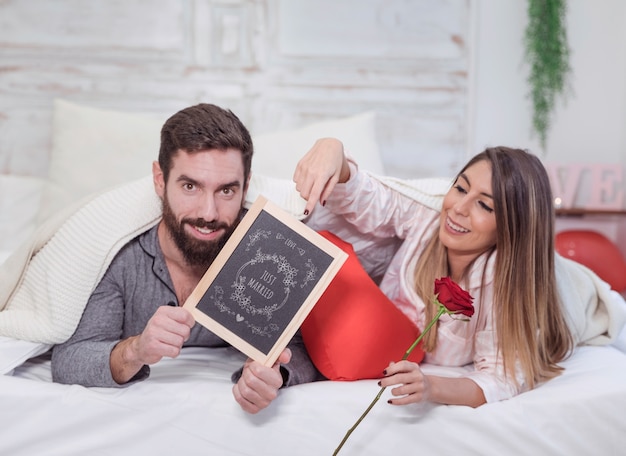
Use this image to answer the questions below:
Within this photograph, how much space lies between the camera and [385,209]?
4.74 feet

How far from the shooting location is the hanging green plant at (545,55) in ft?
8.13

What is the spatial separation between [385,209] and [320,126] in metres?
0.69

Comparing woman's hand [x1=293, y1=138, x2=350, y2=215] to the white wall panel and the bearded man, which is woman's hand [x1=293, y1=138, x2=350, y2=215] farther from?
the white wall panel

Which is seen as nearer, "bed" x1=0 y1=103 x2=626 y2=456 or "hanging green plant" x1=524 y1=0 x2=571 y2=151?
"bed" x1=0 y1=103 x2=626 y2=456

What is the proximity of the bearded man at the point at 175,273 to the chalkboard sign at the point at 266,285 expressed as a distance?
49 mm

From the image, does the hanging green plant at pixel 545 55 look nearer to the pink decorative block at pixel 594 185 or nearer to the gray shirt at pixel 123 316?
the pink decorative block at pixel 594 185

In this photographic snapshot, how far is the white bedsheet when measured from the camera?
1.10 metres

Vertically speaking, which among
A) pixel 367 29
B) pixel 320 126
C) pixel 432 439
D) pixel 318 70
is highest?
pixel 367 29

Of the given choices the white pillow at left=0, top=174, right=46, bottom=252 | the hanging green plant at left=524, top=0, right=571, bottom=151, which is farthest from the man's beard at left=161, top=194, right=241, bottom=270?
the hanging green plant at left=524, top=0, right=571, bottom=151

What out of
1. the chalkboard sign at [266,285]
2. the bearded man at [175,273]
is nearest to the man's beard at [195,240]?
the bearded man at [175,273]

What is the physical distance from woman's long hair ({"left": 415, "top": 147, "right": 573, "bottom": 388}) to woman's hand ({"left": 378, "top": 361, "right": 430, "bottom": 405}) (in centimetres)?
26

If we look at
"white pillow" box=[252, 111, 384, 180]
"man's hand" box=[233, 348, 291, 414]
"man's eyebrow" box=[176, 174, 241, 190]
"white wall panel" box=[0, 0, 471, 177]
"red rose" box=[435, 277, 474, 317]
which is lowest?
"man's hand" box=[233, 348, 291, 414]

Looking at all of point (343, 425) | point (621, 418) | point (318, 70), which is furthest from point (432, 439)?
point (318, 70)

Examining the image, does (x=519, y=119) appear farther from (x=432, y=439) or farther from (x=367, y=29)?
(x=432, y=439)
